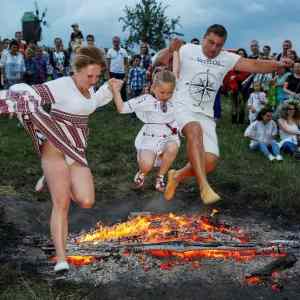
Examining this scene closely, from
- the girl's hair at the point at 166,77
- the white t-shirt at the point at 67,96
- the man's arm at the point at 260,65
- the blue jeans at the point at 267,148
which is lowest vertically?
the blue jeans at the point at 267,148

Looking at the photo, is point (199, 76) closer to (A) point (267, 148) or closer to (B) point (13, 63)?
(A) point (267, 148)

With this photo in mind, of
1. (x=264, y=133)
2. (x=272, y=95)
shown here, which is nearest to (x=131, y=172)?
(x=264, y=133)

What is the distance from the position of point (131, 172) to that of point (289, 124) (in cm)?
437

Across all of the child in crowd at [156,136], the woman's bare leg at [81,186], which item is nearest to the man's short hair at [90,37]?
the child in crowd at [156,136]

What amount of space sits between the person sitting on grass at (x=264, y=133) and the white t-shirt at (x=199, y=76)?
505 centimetres

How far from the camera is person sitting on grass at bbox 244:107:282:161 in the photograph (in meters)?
11.6

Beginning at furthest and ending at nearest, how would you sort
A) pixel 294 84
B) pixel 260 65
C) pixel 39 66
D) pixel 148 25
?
1. pixel 148 25
2. pixel 39 66
3. pixel 294 84
4. pixel 260 65

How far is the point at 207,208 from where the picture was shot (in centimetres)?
800

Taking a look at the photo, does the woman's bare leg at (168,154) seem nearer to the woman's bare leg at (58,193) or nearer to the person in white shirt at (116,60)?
the woman's bare leg at (58,193)

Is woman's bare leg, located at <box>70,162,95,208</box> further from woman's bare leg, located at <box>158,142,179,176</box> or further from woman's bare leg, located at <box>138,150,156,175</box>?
woman's bare leg, located at <box>158,142,179,176</box>

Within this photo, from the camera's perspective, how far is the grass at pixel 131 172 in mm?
8250

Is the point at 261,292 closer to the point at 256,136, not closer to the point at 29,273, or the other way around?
the point at 29,273

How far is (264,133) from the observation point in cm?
1180

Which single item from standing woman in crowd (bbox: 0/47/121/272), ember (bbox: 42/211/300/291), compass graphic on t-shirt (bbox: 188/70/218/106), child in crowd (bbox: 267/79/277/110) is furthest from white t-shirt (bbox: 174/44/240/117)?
child in crowd (bbox: 267/79/277/110)
